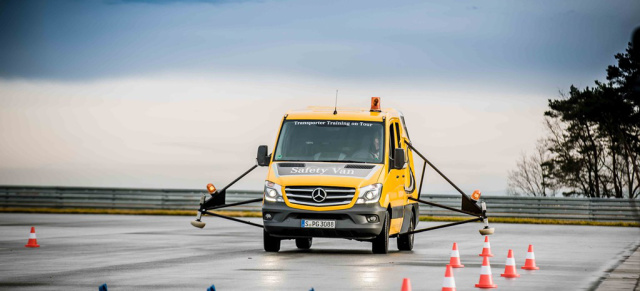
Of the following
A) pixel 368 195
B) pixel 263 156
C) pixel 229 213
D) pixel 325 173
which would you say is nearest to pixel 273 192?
pixel 263 156

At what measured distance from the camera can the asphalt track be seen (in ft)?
41.9

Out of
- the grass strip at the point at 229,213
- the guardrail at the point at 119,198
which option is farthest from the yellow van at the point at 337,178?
the guardrail at the point at 119,198

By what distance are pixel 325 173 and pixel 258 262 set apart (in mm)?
2273

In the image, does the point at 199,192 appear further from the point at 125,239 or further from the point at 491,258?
the point at 491,258

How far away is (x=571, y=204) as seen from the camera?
39719 mm

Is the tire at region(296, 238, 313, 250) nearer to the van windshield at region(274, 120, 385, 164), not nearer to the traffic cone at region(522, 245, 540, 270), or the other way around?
the van windshield at region(274, 120, 385, 164)

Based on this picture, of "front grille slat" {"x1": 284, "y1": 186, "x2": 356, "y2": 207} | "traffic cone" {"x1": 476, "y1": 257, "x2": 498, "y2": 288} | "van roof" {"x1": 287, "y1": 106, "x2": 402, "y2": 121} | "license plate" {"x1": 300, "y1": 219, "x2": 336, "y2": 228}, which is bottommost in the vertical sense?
"traffic cone" {"x1": 476, "y1": 257, "x2": 498, "y2": 288}

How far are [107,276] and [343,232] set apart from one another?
5046 mm

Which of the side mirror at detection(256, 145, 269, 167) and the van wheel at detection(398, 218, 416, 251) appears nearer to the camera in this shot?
the side mirror at detection(256, 145, 269, 167)

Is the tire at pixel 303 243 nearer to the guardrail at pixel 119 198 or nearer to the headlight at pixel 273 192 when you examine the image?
the headlight at pixel 273 192

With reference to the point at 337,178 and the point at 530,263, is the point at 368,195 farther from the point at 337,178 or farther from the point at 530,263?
the point at 530,263

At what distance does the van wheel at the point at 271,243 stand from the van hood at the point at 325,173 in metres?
1.30

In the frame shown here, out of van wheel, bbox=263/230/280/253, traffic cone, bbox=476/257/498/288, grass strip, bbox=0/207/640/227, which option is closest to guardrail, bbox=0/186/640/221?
grass strip, bbox=0/207/640/227

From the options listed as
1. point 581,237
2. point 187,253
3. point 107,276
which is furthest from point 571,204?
point 107,276
